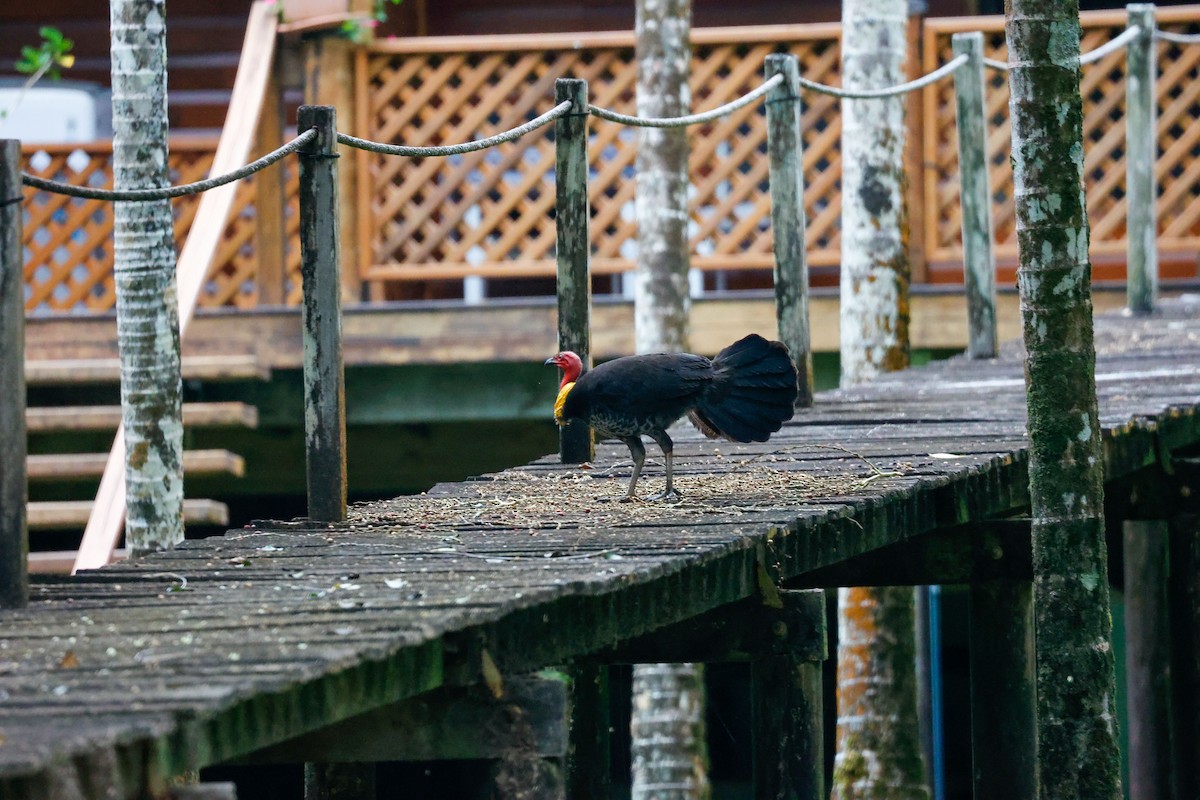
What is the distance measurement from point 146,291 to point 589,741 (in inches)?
68.9

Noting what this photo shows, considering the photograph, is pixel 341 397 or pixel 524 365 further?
pixel 524 365

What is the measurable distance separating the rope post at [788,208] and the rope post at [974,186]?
61.4 inches

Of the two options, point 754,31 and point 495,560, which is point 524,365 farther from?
point 495,560

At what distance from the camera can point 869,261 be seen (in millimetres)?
8023

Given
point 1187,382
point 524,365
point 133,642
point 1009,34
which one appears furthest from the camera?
point 524,365

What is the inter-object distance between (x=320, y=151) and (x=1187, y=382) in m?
3.55

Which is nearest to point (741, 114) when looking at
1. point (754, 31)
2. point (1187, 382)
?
point (754, 31)

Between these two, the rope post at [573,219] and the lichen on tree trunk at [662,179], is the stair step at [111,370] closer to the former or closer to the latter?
the lichen on tree trunk at [662,179]

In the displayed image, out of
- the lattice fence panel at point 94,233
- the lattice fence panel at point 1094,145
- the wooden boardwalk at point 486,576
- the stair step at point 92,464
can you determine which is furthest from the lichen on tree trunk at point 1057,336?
the lattice fence panel at point 94,233

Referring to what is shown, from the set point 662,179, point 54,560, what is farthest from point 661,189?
point 54,560

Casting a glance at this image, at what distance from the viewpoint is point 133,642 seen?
3.08m

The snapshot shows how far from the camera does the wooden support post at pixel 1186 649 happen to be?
22.8ft

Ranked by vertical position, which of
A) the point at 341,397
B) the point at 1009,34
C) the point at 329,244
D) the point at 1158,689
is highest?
the point at 1009,34

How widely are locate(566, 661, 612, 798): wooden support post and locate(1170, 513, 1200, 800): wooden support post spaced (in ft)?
7.73
